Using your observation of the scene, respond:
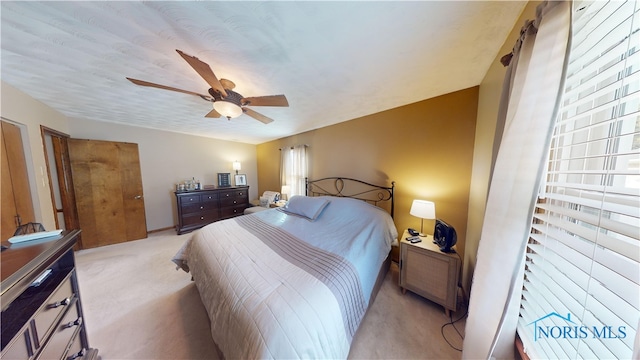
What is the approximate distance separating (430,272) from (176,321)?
246 centimetres

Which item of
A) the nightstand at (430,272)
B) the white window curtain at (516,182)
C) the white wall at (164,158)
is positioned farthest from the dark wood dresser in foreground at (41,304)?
the white wall at (164,158)

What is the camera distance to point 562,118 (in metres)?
0.80

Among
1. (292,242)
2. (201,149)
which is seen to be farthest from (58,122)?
(292,242)

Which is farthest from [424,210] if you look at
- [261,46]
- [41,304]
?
[41,304]

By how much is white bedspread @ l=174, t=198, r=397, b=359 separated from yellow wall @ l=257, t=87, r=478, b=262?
60 centimetres

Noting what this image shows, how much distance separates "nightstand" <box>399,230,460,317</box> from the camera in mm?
1607

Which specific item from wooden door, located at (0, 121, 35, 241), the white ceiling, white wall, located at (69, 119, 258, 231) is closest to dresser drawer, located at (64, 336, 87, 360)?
wooden door, located at (0, 121, 35, 241)

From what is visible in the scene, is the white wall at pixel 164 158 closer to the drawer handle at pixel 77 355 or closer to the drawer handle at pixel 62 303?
the drawer handle at pixel 77 355

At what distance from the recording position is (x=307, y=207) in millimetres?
2473

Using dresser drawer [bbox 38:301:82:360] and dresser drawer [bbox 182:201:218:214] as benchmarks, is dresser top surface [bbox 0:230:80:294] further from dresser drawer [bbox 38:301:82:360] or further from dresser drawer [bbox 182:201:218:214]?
dresser drawer [bbox 182:201:218:214]

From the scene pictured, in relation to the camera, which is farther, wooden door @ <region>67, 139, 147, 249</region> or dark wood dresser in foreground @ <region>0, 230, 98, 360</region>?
wooden door @ <region>67, 139, 147, 249</region>

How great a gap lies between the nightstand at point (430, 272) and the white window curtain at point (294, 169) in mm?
2141

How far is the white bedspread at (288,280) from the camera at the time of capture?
0.87m

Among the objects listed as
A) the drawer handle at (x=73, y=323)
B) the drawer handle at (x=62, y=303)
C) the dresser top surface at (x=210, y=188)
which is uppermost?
the dresser top surface at (x=210, y=188)
